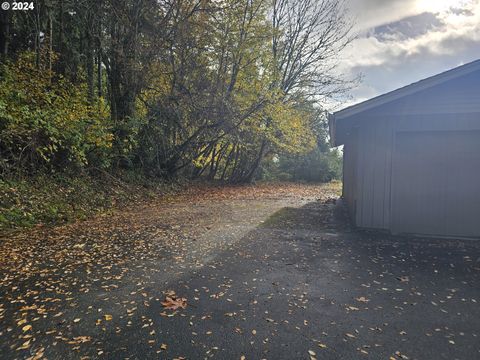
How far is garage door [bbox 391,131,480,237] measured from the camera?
19.6ft

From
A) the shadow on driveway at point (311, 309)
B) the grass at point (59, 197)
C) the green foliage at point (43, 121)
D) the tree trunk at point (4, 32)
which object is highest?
the tree trunk at point (4, 32)

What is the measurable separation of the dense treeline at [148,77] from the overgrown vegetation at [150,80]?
0.04m

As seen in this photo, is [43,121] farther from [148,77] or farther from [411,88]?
[411,88]

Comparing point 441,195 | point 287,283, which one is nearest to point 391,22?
point 441,195

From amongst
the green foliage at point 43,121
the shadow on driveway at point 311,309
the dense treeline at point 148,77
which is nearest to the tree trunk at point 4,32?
the dense treeline at point 148,77

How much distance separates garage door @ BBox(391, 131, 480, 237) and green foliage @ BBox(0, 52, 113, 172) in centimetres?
826

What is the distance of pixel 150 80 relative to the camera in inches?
466

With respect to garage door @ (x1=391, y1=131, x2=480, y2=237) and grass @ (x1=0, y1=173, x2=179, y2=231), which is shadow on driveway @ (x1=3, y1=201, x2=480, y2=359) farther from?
grass @ (x1=0, y1=173, x2=179, y2=231)

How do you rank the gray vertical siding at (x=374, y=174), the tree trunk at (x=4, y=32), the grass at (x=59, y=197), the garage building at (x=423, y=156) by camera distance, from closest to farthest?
1. the garage building at (x=423, y=156)
2. the grass at (x=59, y=197)
3. the gray vertical siding at (x=374, y=174)
4. the tree trunk at (x=4, y=32)

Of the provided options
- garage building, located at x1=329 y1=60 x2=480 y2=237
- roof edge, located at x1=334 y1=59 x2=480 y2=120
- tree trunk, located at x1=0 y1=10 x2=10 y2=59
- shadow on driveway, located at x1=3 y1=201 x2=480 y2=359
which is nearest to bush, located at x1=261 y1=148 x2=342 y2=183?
garage building, located at x1=329 y1=60 x2=480 y2=237

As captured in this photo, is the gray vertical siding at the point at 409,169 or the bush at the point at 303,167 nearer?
the gray vertical siding at the point at 409,169

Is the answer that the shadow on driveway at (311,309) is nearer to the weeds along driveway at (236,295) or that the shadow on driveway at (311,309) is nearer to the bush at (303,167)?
the weeds along driveway at (236,295)

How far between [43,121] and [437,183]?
9.21m

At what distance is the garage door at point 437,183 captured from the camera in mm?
5977
